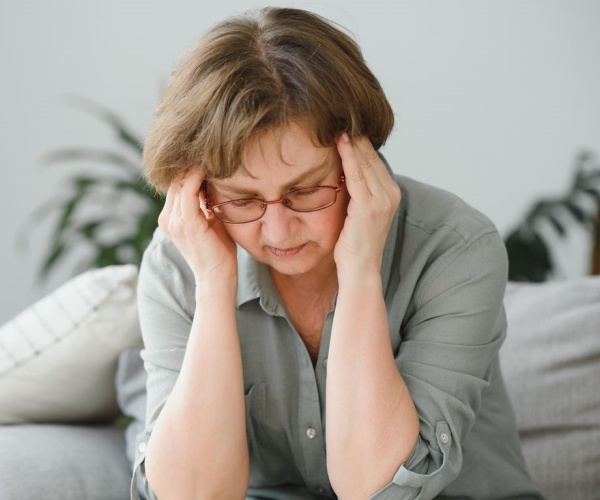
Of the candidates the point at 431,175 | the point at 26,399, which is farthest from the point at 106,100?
the point at 26,399

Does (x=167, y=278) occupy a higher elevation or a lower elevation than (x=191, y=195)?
lower

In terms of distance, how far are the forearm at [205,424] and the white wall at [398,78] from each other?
171 centimetres

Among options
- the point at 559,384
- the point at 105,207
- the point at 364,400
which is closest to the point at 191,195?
the point at 364,400

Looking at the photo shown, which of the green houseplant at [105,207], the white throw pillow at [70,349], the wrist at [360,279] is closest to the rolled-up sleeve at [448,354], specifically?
the wrist at [360,279]

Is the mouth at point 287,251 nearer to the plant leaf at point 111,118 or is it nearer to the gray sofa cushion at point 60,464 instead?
the gray sofa cushion at point 60,464

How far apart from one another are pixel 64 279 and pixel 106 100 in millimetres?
634

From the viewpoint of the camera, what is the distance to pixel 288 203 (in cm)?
131

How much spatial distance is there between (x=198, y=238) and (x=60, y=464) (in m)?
0.58

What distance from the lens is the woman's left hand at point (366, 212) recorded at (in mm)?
1349

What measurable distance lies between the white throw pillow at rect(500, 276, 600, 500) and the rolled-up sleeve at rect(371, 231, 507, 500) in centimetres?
49

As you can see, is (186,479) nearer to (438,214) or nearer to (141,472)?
(141,472)

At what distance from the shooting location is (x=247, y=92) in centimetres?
125

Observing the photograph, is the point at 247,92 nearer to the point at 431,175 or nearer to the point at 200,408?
the point at 200,408

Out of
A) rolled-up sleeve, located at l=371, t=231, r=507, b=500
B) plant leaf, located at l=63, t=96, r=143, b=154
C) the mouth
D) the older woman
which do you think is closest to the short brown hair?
the older woman
